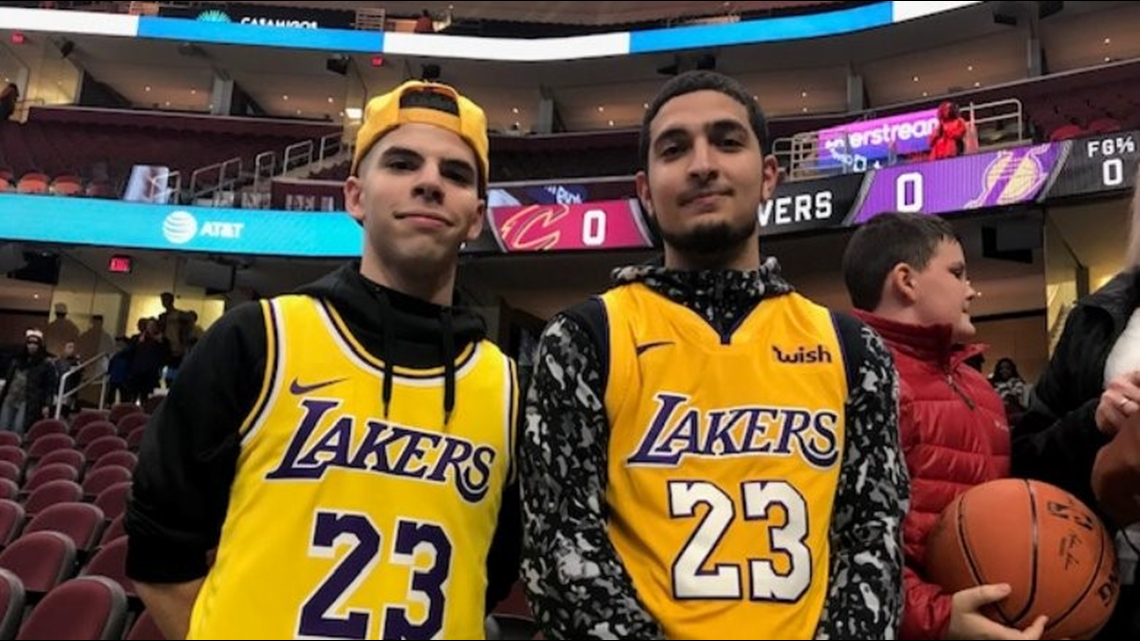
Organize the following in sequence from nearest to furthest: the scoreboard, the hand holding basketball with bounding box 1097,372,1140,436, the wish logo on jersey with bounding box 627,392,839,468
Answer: the wish logo on jersey with bounding box 627,392,839,468
the hand holding basketball with bounding box 1097,372,1140,436
the scoreboard

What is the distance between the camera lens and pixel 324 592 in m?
1.44

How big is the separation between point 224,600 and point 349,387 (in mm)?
354

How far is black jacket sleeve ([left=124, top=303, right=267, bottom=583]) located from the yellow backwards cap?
1.39 feet

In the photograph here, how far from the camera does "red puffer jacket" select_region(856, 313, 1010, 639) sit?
5.43ft

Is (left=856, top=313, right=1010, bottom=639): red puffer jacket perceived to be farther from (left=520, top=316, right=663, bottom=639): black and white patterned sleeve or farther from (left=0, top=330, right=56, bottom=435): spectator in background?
(left=0, top=330, right=56, bottom=435): spectator in background

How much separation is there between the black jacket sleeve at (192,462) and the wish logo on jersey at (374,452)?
94mm

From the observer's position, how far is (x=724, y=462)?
140 cm

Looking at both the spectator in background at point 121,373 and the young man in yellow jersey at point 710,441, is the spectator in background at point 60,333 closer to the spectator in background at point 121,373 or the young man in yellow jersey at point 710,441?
the spectator in background at point 121,373

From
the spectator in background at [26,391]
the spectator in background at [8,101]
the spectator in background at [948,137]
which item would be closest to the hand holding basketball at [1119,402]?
the spectator in background at [948,137]

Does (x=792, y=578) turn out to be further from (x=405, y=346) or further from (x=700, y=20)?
(x=700, y=20)

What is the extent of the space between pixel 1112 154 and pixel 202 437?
8910 millimetres

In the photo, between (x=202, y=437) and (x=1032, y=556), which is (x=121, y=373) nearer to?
(x=202, y=437)

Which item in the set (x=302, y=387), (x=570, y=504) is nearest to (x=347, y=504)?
(x=302, y=387)

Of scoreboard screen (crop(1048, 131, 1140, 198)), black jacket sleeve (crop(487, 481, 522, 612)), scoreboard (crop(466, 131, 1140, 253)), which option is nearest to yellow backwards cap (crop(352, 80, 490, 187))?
black jacket sleeve (crop(487, 481, 522, 612))
